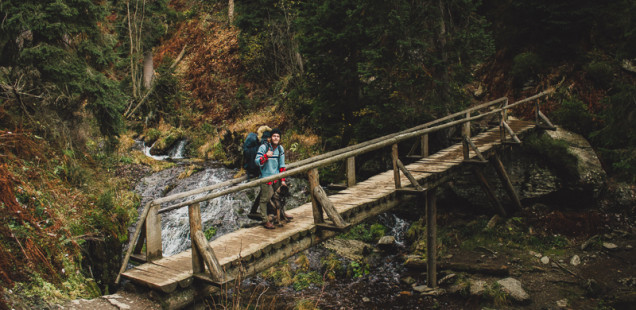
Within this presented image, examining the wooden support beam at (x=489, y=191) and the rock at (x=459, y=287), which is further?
the wooden support beam at (x=489, y=191)

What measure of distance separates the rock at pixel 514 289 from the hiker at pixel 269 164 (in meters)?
5.88

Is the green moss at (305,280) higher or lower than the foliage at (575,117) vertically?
lower

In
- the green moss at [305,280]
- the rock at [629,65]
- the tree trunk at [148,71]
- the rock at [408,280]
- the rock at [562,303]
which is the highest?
the tree trunk at [148,71]

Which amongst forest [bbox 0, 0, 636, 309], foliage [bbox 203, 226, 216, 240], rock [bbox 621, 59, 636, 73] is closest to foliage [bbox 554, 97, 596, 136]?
forest [bbox 0, 0, 636, 309]

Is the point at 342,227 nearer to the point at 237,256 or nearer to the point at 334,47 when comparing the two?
the point at 237,256

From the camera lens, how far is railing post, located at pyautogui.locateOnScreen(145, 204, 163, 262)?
5.10 meters

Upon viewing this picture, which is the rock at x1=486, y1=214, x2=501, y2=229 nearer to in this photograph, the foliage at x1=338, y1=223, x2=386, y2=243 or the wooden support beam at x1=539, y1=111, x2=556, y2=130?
the foliage at x1=338, y1=223, x2=386, y2=243

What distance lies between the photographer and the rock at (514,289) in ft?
27.9

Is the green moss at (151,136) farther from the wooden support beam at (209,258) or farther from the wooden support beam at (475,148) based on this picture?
the wooden support beam at (209,258)

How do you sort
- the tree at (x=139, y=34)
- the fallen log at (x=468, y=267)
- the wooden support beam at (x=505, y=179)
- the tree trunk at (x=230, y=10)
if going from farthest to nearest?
the tree trunk at (x=230, y=10), the tree at (x=139, y=34), the wooden support beam at (x=505, y=179), the fallen log at (x=468, y=267)

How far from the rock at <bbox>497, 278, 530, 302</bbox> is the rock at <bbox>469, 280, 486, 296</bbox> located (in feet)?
1.26

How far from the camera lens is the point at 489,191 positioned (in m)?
11.7

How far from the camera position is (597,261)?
9555mm

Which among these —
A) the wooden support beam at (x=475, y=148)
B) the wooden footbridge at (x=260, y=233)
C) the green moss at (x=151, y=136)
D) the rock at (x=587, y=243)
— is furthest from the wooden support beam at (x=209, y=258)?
the green moss at (x=151, y=136)
